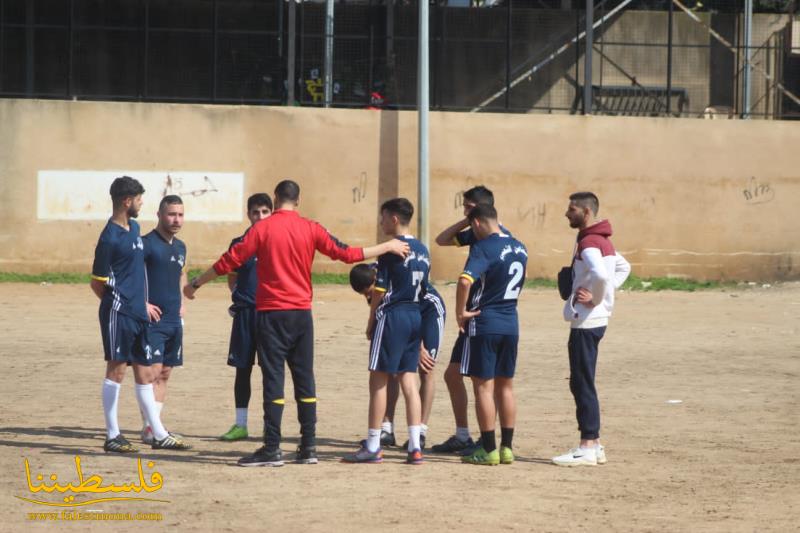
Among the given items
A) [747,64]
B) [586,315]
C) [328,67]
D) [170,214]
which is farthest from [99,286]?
[747,64]

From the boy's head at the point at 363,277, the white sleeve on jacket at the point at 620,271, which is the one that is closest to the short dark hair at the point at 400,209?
the boy's head at the point at 363,277

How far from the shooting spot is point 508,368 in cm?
834

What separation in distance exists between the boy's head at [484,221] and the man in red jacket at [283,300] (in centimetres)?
54

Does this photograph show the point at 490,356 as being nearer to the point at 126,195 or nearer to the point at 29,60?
the point at 126,195

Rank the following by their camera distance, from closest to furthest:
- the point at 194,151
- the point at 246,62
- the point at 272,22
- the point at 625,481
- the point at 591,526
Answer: the point at 591,526 → the point at 625,481 → the point at 194,151 → the point at 246,62 → the point at 272,22

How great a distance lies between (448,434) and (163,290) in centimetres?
256

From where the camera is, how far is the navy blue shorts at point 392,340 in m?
8.27

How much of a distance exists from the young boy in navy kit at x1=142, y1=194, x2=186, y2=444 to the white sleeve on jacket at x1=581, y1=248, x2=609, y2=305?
3044mm

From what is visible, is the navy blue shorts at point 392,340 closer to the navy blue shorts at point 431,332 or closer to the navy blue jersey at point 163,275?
the navy blue shorts at point 431,332

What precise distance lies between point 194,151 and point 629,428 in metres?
13.7

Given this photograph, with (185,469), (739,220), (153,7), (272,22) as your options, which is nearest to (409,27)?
(272,22)

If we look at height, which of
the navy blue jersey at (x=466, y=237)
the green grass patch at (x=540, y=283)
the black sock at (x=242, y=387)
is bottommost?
Answer: the black sock at (x=242, y=387)

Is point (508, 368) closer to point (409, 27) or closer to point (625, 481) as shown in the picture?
point (625, 481)

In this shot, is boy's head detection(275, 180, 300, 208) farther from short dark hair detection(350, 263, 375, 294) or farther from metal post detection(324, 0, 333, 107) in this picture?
metal post detection(324, 0, 333, 107)
